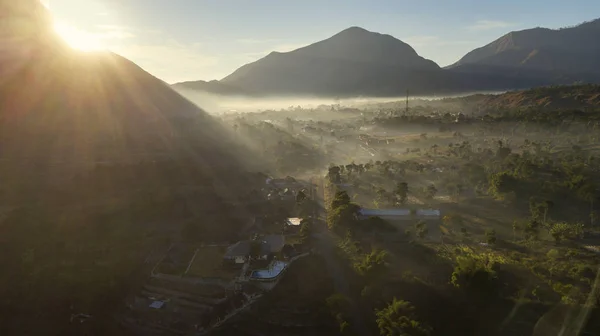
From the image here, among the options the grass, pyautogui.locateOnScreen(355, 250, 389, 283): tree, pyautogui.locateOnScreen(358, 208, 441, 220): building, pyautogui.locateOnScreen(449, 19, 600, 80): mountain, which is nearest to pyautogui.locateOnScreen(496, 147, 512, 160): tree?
pyautogui.locateOnScreen(358, 208, 441, 220): building

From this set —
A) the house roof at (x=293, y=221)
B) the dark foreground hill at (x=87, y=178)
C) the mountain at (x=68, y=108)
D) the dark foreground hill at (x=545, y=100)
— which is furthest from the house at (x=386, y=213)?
the dark foreground hill at (x=545, y=100)

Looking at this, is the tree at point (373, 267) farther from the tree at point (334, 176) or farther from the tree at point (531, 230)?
the tree at point (334, 176)

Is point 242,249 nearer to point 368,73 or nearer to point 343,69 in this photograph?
point 368,73

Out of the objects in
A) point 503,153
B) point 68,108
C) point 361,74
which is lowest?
point 503,153

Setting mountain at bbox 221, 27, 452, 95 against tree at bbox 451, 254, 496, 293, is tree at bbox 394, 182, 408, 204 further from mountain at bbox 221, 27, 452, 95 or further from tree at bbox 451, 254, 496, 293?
mountain at bbox 221, 27, 452, 95

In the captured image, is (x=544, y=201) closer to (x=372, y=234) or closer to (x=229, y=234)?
(x=372, y=234)

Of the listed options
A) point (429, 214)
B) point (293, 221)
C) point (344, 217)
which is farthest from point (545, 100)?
point (293, 221)
